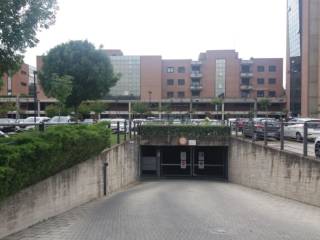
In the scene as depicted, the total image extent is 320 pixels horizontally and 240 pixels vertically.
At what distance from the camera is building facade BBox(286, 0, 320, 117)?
69.3 meters

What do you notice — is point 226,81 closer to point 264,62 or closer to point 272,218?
point 264,62

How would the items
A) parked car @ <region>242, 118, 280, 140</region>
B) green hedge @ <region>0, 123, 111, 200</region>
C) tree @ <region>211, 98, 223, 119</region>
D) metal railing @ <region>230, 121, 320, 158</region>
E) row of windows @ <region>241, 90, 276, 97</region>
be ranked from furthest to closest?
row of windows @ <region>241, 90, 276, 97</region>, tree @ <region>211, 98, 223, 119</region>, parked car @ <region>242, 118, 280, 140</region>, metal railing @ <region>230, 121, 320, 158</region>, green hedge @ <region>0, 123, 111, 200</region>

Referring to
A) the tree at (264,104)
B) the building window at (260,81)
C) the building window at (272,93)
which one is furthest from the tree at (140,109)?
the building window at (272,93)

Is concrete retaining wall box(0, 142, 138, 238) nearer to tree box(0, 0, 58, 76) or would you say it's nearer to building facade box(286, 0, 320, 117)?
tree box(0, 0, 58, 76)

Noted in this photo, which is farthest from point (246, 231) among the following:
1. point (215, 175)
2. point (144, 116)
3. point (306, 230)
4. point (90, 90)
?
point (144, 116)

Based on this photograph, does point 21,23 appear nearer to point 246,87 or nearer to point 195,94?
point 195,94

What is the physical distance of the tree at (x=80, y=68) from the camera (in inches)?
1486

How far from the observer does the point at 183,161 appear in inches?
1286

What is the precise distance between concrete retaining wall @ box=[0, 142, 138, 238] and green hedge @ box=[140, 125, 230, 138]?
8947 mm

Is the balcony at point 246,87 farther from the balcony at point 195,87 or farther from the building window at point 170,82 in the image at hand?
the building window at point 170,82

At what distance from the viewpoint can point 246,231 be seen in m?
9.12

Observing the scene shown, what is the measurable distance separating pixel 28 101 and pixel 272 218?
281 ft

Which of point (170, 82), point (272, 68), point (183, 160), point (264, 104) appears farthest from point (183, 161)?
point (272, 68)

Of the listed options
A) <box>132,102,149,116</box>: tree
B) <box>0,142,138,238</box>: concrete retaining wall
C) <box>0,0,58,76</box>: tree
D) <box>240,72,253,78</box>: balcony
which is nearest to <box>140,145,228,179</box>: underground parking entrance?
<box>0,142,138,238</box>: concrete retaining wall
